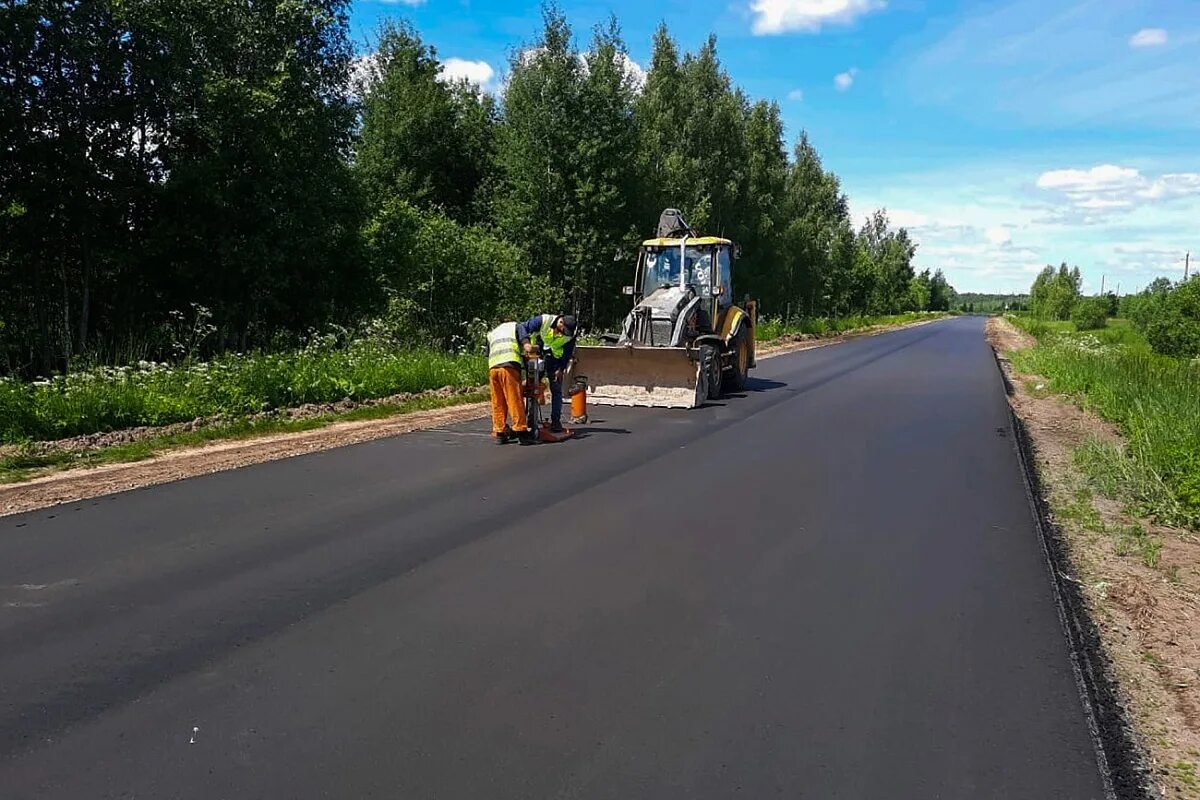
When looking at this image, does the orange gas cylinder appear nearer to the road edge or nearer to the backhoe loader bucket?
the backhoe loader bucket

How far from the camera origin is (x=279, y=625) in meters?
4.78

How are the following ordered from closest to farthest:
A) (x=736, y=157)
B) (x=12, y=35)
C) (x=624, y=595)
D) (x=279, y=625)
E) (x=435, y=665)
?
(x=435, y=665)
(x=279, y=625)
(x=624, y=595)
(x=12, y=35)
(x=736, y=157)

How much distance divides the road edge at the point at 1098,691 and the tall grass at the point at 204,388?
9.95 meters

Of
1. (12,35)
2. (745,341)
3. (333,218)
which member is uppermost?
(12,35)

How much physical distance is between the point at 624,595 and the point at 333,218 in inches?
574

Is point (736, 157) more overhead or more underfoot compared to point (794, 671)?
more overhead

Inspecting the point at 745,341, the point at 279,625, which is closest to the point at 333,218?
the point at 745,341

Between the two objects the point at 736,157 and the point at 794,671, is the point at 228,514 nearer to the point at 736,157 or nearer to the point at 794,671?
the point at 794,671

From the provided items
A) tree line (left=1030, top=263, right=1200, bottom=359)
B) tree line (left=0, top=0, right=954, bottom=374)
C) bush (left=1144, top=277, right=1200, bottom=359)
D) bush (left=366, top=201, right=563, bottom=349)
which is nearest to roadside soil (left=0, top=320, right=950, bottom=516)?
tree line (left=0, top=0, right=954, bottom=374)

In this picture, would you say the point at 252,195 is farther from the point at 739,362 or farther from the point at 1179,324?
the point at 1179,324

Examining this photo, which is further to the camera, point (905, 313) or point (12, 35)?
point (905, 313)

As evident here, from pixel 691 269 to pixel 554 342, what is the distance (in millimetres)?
6178

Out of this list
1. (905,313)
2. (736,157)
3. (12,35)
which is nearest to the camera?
(12,35)

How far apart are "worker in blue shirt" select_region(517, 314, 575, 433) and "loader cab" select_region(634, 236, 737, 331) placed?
5350 millimetres
